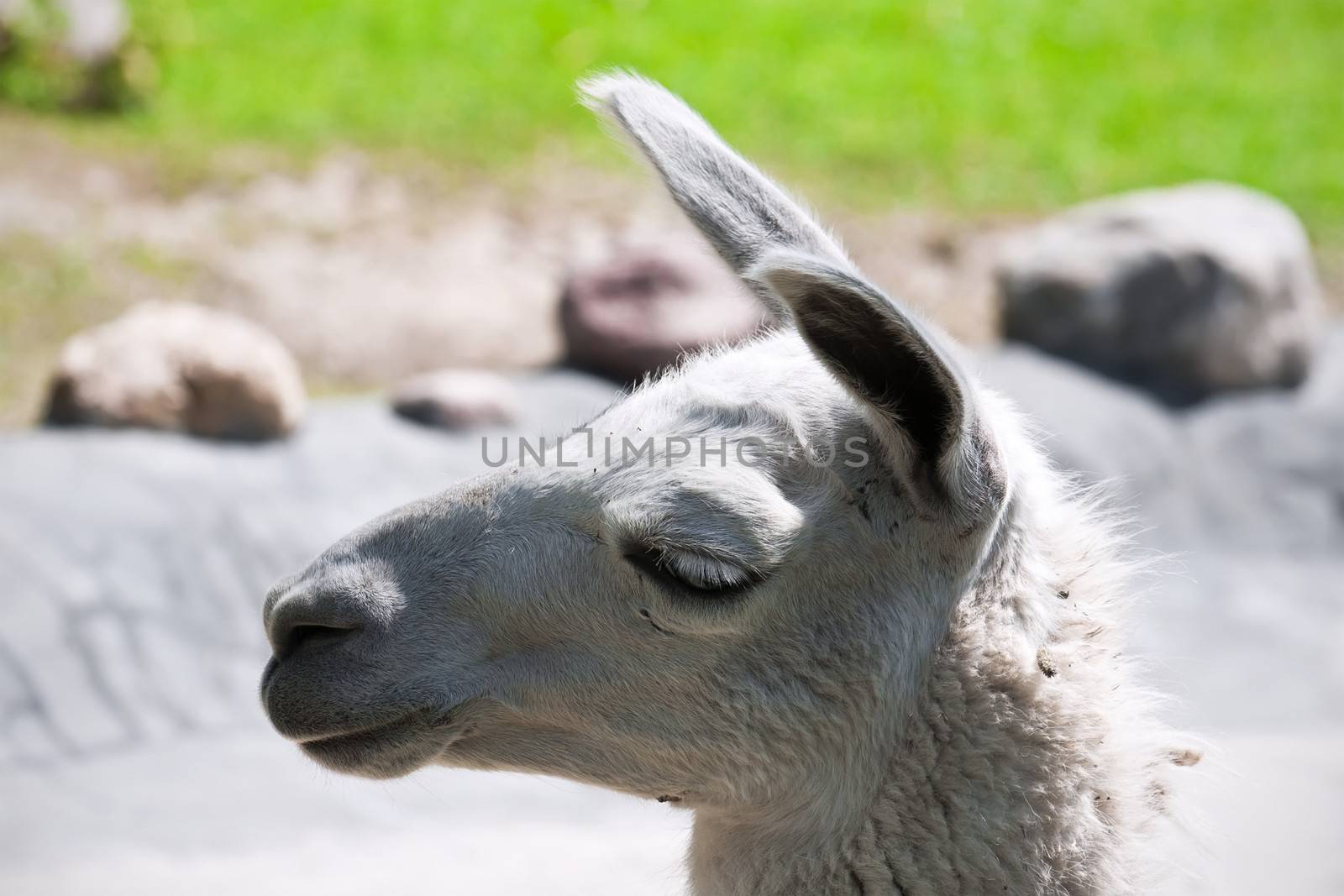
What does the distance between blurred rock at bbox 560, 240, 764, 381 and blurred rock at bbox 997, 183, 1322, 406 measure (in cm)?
206

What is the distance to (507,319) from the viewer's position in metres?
10.8

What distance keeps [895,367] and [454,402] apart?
6211 mm

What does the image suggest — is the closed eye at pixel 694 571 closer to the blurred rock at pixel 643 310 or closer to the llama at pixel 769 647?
the llama at pixel 769 647

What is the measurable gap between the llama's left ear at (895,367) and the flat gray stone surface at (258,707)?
10.6 feet

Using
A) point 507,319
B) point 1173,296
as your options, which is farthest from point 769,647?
point 507,319

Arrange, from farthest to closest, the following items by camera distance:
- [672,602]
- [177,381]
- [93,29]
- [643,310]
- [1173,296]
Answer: [93,29], [1173,296], [643,310], [177,381], [672,602]

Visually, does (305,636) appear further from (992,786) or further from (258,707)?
(258,707)

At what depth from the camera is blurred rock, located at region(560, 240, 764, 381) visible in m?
8.98

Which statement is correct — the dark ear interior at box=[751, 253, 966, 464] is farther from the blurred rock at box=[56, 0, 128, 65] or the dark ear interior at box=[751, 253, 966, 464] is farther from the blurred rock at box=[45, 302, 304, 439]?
the blurred rock at box=[56, 0, 128, 65]

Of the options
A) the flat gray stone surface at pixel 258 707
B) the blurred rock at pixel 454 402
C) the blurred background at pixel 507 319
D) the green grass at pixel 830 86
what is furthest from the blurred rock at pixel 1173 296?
the blurred rock at pixel 454 402

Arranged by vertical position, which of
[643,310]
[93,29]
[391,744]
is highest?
[93,29]

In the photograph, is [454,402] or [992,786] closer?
[992,786]

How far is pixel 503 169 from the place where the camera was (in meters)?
12.7

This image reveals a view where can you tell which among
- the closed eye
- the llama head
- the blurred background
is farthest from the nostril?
the blurred background
